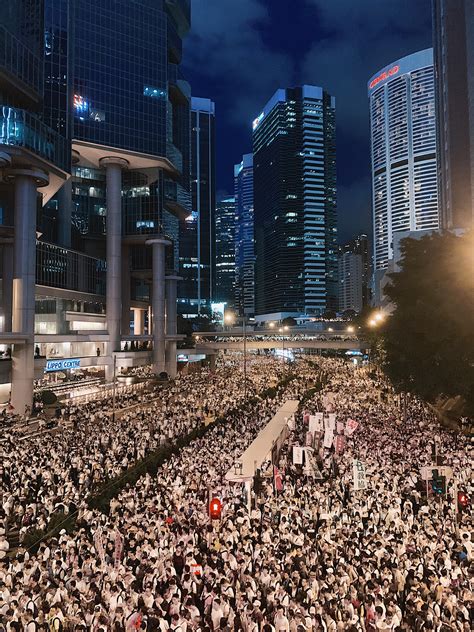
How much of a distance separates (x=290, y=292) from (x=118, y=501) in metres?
180

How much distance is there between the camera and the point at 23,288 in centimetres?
3594

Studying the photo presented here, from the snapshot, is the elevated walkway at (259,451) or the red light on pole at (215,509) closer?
the red light on pole at (215,509)

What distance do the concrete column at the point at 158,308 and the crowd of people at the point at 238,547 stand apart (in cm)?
3991

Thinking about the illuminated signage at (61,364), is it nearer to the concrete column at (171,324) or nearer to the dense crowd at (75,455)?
the dense crowd at (75,455)

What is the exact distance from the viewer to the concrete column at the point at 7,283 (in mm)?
42531

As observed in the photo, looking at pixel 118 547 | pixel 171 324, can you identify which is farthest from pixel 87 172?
pixel 118 547

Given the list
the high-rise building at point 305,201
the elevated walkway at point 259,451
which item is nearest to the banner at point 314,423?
the elevated walkway at point 259,451

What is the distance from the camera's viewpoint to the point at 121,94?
56.1m

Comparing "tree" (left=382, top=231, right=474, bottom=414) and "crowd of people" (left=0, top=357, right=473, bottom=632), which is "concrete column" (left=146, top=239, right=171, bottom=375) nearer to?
"tree" (left=382, top=231, right=474, bottom=414)

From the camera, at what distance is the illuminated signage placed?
140ft

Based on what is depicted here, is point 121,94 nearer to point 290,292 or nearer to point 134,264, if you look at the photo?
point 134,264

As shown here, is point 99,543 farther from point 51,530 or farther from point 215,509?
point 215,509

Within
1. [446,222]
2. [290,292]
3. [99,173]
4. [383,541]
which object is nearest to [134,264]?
[99,173]

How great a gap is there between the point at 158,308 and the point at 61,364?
19015mm
